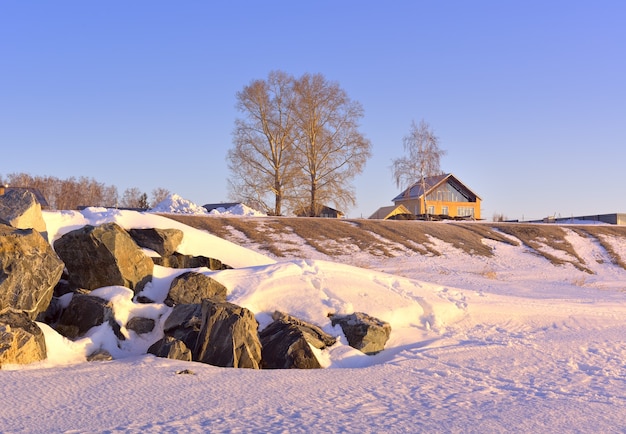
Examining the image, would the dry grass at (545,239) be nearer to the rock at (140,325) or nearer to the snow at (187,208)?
the snow at (187,208)

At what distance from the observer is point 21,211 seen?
35.7ft

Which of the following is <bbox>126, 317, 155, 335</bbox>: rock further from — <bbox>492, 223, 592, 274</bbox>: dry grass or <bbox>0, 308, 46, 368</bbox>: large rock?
<bbox>492, 223, 592, 274</bbox>: dry grass

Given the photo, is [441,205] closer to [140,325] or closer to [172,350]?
[140,325]

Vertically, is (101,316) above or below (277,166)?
below

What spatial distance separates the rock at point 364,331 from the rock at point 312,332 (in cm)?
32

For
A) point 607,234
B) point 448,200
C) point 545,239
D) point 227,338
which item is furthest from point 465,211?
point 227,338

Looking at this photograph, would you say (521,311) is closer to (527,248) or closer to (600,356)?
(600,356)

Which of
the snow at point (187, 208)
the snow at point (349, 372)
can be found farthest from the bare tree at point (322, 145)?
the snow at point (349, 372)

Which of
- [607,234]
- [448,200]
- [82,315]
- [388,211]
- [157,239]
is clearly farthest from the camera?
[448,200]

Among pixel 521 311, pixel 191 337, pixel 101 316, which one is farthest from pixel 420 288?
pixel 101 316

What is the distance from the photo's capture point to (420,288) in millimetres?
12570

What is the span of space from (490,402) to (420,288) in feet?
19.0

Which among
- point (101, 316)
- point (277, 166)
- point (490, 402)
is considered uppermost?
point (277, 166)

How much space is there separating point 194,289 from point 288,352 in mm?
2350
